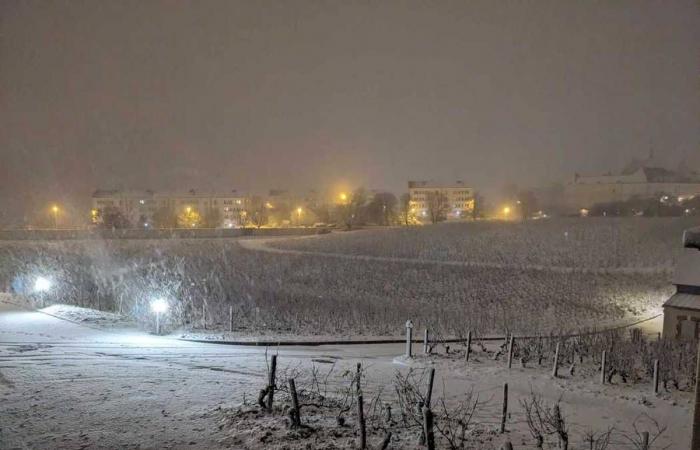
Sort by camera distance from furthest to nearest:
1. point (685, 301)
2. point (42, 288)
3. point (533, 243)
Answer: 1. point (533, 243)
2. point (42, 288)
3. point (685, 301)

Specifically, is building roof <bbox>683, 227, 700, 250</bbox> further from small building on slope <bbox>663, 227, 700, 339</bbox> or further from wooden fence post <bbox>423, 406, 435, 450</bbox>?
small building on slope <bbox>663, 227, 700, 339</bbox>

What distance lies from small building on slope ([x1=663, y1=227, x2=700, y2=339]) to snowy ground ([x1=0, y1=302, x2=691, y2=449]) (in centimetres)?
1291

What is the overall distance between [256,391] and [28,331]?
12.5 metres

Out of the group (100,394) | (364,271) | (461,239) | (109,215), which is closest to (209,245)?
(364,271)

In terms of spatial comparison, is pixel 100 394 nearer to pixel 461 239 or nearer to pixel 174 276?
pixel 174 276

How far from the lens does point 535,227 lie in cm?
7894

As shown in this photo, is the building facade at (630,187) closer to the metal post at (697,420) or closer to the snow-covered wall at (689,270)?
the snow-covered wall at (689,270)

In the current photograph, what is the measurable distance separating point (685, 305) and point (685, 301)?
0.40m

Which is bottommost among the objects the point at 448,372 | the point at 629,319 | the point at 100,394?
the point at 629,319

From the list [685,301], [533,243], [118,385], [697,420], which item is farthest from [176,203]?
[697,420]

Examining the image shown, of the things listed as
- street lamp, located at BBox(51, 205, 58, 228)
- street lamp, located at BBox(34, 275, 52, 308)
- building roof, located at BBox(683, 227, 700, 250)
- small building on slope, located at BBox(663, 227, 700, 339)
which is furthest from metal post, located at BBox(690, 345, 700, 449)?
street lamp, located at BBox(51, 205, 58, 228)

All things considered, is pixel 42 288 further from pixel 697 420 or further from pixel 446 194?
pixel 446 194

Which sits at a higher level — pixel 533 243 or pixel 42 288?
pixel 42 288

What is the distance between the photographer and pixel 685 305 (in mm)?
25125
